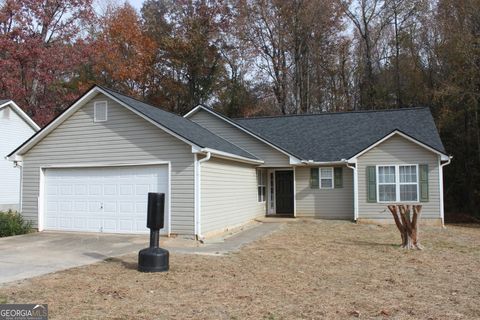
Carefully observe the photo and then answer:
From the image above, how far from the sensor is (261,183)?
1986cm

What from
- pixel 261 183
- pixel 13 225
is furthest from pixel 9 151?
pixel 261 183

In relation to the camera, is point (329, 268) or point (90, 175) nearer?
point (329, 268)

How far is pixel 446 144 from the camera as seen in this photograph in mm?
23594

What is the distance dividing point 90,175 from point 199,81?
1971 centimetres

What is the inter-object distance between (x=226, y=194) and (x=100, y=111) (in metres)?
4.86

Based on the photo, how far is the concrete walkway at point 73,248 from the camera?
892 cm

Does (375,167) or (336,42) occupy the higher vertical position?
(336,42)

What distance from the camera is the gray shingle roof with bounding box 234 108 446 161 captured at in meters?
18.9

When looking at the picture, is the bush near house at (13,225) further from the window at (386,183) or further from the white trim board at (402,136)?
the window at (386,183)

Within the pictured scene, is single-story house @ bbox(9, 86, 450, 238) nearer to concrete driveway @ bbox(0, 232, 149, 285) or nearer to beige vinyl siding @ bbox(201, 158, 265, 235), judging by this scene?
beige vinyl siding @ bbox(201, 158, 265, 235)

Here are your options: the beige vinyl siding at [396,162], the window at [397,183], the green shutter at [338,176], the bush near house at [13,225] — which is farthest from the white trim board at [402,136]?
the bush near house at [13,225]

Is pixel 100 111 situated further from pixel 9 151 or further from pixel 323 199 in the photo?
pixel 9 151

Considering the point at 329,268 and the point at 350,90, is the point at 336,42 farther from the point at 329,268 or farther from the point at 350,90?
the point at 329,268

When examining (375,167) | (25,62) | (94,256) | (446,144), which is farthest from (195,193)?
(25,62)
